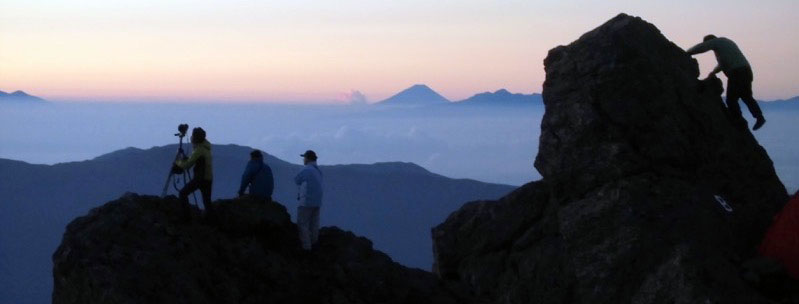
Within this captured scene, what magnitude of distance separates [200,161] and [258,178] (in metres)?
1.91

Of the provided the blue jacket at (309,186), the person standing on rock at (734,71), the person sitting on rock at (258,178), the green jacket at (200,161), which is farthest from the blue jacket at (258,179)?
the person standing on rock at (734,71)

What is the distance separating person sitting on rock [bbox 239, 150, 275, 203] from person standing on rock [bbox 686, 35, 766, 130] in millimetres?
9262

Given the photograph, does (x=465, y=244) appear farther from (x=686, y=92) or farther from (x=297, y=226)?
(x=686, y=92)

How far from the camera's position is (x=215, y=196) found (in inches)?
6457

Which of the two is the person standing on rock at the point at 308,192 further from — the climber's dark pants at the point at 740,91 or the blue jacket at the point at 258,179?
the climber's dark pants at the point at 740,91

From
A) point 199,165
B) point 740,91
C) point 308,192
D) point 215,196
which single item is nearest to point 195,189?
point 199,165

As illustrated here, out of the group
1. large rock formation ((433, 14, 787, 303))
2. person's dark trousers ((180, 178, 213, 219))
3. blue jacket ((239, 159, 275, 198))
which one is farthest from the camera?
blue jacket ((239, 159, 275, 198))

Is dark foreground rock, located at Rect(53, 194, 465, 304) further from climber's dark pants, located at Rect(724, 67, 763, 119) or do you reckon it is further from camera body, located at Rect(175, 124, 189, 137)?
climber's dark pants, located at Rect(724, 67, 763, 119)

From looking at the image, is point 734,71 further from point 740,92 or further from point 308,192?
point 308,192

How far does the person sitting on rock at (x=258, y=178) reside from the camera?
749 inches

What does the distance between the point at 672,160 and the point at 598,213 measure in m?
1.95

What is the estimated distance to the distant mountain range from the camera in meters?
139

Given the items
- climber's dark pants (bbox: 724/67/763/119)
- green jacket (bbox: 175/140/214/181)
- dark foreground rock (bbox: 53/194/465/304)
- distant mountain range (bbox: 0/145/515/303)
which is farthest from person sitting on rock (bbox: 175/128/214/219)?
distant mountain range (bbox: 0/145/515/303)

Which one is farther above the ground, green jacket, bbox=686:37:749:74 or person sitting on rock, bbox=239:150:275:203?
green jacket, bbox=686:37:749:74
